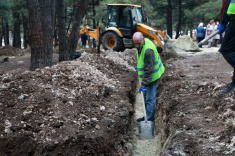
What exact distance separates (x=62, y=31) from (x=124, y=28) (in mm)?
4864

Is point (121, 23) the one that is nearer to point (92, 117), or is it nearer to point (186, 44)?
point (186, 44)

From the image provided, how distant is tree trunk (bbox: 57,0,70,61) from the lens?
30.0 feet

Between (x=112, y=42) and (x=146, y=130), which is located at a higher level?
(x=112, y=42)

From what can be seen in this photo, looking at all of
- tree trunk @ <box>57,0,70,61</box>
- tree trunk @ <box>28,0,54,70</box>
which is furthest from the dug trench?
tree trunk @ <box>57,0,70,61</box>

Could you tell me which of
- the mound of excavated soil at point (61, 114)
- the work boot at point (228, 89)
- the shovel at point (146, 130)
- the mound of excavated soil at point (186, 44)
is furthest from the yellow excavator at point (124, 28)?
the work boot at point (228, 89)

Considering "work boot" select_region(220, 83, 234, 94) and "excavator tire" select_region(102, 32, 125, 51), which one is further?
"excavator tire" select_region(102, 32, 125, 51)

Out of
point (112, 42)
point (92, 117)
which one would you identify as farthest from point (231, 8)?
point (112, 42)

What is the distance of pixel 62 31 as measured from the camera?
30.7 feet

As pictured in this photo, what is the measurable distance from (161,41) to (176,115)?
9.04 m

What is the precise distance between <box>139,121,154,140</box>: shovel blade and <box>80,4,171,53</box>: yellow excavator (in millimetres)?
8294

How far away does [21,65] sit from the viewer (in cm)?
1173

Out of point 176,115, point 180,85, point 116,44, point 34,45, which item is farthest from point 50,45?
point 116,44

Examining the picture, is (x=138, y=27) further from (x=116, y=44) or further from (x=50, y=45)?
(x=50, y=45)

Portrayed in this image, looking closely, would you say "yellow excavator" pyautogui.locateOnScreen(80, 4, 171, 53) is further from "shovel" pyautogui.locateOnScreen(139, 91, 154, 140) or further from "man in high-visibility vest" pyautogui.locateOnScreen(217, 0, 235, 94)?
"man in high-visibility vest" pyautogui.locateOnScreen(217, 0, 235, 94)
